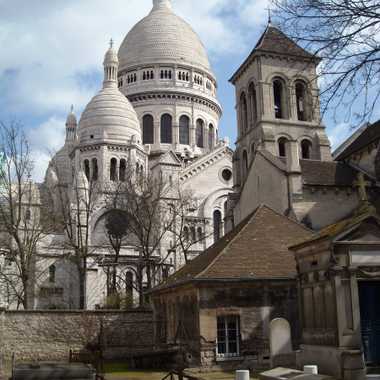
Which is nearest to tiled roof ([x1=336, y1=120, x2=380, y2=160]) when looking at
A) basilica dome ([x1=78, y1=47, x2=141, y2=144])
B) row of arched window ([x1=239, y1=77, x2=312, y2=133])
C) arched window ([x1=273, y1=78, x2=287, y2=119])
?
row of arched window ([x1=239, y1=77, x2=312, y2=133])

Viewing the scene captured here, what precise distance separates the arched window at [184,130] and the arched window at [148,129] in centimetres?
381

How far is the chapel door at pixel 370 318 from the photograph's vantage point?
51.0ft

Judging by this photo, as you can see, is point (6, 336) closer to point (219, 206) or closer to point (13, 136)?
point (13, 136)

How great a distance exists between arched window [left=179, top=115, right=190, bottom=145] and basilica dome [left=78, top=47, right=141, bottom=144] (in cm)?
1100

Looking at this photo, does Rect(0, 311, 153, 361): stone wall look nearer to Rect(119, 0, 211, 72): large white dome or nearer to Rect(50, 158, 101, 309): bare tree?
Rect(50, 158, 101, 309): bare tree

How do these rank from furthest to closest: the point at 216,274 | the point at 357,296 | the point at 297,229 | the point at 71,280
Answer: the point at 71,280 < the point at 297,229 < the point at 216,274 < the point at 357,296

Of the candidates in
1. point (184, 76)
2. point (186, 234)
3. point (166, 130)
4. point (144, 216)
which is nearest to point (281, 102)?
point (144, 216)

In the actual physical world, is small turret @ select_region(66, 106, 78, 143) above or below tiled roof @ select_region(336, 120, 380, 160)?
above

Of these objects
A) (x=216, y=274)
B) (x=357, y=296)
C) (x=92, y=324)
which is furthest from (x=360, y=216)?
(x=92, y=324)

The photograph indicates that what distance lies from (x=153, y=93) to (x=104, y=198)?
1048 inches

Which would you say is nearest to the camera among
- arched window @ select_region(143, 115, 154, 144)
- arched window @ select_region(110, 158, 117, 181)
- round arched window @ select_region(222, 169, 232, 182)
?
arched window @ select_region(110, 158, 117, 181)

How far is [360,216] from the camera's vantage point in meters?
15.8

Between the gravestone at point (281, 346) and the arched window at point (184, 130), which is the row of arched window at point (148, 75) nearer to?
the arched window at point (184, 130)

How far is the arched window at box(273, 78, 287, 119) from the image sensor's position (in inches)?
1530
